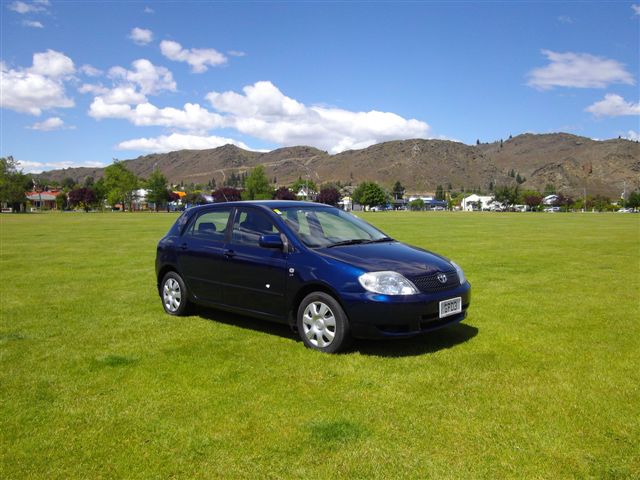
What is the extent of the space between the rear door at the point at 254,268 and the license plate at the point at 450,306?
182cm

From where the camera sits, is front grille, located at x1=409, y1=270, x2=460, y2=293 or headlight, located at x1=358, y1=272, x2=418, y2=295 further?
front grille, located at x1=409, y1=270, x2=460, y2=293

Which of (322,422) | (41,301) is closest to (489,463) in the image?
(322,422)

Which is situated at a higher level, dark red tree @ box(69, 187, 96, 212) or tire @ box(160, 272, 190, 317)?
dark red tree @ box(69, 187, 96, 212)

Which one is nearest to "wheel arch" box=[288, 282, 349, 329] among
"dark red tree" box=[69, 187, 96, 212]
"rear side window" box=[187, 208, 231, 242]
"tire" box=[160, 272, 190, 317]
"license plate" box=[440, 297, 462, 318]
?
"license plate" box=[440, 297, 462, 318]

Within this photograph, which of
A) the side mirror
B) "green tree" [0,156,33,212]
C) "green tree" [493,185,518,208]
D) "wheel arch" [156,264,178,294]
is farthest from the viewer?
"green tree" [493,185,518,208]

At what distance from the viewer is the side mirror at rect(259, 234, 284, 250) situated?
6.38 m

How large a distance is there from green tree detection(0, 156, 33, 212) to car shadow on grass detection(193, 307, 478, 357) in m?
98.6

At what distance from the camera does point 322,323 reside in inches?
235

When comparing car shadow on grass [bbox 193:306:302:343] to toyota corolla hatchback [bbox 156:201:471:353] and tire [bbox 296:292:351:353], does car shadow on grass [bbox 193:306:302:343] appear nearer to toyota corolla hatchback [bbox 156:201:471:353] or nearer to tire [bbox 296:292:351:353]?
toyota corolla hatchback [bbox 156:201:471:353]

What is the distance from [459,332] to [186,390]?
3.66 m

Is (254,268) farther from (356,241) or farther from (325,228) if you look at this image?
(356,241)

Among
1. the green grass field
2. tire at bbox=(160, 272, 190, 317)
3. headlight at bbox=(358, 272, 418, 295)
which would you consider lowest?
the green grass field

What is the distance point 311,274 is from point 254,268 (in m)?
0.96

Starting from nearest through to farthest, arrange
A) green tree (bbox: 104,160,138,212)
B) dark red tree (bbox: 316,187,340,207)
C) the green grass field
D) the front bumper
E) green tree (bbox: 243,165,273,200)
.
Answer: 1. the green grass field
2. the front bumper
3. green tree (bbox: 104,160,138,212)
4. green tree (bbox: 243,165,273,200)
5. dark red tree (bbox: 316,187,340,207)
